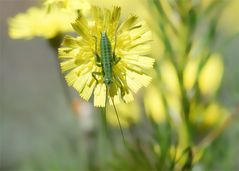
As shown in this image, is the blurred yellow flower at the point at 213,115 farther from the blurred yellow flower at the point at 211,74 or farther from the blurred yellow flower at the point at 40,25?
the blurred yellow flower at the point at 40,25

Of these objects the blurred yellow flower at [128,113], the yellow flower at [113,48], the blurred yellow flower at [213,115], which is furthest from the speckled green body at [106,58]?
the blurred yellow flower at [213,115]

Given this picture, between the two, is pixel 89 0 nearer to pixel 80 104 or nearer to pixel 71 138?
pixel 80 104

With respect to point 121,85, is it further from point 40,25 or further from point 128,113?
point 40,25

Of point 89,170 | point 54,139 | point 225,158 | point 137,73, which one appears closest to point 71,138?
point 54,139

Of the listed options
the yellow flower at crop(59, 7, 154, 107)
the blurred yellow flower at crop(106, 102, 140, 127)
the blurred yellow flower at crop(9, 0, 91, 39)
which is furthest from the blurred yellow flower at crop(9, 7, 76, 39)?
the yellow flower at crop(59, 7, 154, 107)

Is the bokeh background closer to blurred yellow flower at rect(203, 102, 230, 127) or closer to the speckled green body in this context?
blurred yellow flower at rect(203, 102, 230, 127)

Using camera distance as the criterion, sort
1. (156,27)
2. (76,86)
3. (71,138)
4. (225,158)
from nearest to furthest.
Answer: (76,86)
(156,27)
(225,158)
(71,138)

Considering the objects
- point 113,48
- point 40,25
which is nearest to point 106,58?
point 113,48
